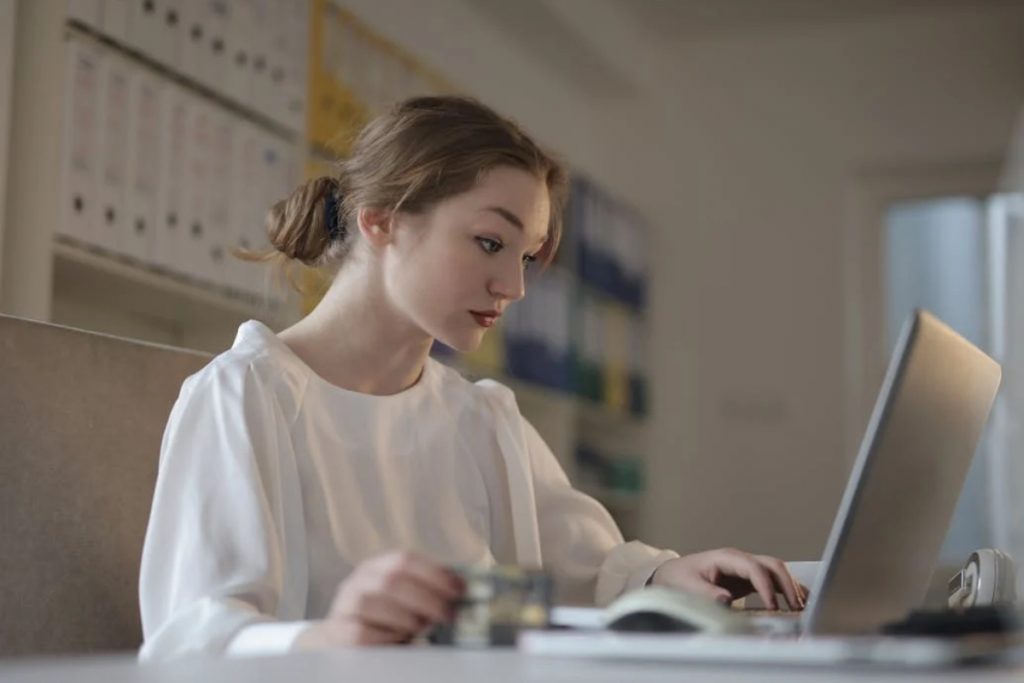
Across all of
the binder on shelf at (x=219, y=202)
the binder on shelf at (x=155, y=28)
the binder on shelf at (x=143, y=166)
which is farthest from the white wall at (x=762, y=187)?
the binder on shelf at (x=143, y=166)

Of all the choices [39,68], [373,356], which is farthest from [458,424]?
[39,68]

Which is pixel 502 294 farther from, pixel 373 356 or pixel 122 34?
pixel 122 34

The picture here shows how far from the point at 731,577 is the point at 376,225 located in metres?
0.56

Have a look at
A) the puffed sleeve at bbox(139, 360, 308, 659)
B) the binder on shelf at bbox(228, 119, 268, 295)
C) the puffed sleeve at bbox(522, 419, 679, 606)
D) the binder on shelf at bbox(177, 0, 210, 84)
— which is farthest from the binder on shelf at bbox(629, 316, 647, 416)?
the puffed sleeve at bbox(139, 360, 308, 659)

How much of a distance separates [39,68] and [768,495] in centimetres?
A: 382

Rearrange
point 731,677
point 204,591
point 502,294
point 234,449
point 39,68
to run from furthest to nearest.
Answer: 1. point 39,68
2. point 502,294
3. point 234,449
4. point 204,591
5. point 731,677

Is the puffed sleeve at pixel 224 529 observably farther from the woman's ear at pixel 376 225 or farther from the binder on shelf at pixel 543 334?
the binder on shelf at pixel 543 334

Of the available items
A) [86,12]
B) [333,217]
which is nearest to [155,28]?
[86,12]

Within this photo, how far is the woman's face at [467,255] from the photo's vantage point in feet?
5.10

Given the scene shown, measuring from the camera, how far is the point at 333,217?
170cm

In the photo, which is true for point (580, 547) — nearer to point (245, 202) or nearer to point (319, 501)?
point (319, 501)

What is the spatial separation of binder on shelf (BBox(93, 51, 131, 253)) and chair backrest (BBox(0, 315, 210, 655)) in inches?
54.3

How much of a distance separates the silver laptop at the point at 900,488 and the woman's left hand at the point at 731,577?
0.16 metres

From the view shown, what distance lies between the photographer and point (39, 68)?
2.72 metres
